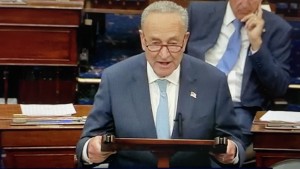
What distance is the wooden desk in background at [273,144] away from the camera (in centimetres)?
309

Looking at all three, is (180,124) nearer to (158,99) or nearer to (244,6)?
(158,99)

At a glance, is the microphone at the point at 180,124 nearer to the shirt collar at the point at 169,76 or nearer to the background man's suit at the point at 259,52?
the shirt collar at the point at 169,76

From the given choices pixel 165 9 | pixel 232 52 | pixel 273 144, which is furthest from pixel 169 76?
pixel 232 52

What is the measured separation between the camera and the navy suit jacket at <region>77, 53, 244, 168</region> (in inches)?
99.8

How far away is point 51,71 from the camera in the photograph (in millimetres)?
4680

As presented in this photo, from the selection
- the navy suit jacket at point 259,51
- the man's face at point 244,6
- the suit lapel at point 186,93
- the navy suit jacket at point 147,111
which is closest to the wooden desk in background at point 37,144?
the navy suit jacket at point 147,111

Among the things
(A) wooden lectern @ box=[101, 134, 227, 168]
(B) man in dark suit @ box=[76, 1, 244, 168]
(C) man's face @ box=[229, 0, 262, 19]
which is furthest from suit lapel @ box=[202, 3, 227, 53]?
(A) wooden lectern @ box=[101, 134, 227, 168]

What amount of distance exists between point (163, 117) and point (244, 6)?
48.2 inches

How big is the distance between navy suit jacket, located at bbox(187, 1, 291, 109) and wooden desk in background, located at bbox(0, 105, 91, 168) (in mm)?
941

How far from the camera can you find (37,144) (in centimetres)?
307

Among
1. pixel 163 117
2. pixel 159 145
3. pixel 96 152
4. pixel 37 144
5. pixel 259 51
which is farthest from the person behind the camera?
pixel 259 51

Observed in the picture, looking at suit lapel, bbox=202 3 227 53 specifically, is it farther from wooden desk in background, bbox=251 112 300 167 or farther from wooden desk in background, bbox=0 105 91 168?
wooden desk in background, bbox=0 105 91 168

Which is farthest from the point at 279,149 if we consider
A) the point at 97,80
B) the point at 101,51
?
the point at 101,51

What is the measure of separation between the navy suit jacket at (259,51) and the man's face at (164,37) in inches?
45.3
